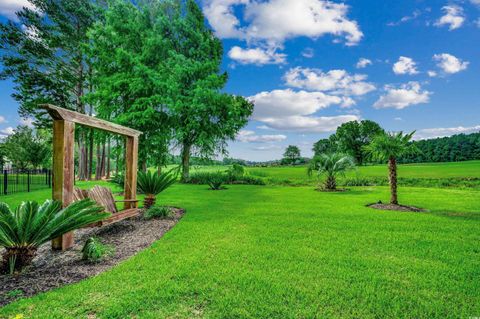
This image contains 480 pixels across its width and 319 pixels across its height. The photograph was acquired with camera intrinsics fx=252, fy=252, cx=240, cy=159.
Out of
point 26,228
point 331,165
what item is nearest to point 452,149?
point 331,165

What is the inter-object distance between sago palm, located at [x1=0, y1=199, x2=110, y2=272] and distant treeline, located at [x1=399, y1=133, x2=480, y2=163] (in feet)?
165

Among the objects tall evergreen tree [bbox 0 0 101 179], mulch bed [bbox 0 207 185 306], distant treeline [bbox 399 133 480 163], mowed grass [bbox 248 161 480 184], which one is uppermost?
tall evergreen tree [bbox 0 0 101 179]

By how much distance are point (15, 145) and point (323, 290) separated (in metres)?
44.3

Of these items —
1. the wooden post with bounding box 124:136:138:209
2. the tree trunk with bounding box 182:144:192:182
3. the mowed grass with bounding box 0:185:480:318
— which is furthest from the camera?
the tree trunk with bounding box 182:144:192:182

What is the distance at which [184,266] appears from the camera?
386cm

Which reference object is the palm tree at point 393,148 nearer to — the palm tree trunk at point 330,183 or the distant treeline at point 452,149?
the palm tree trunk at point 330,183

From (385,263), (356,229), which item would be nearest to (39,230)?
(385,263)

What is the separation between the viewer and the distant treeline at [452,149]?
45.3 metres

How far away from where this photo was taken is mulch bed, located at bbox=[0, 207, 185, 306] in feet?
10.7

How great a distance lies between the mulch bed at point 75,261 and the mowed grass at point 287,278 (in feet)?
0.97

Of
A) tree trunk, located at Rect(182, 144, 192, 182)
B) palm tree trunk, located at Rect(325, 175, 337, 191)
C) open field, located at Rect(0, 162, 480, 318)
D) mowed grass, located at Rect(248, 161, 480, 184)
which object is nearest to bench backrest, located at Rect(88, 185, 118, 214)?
open field, located at Rect(0, 162, 480, 318)

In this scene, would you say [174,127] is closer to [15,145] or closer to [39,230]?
[39,230]

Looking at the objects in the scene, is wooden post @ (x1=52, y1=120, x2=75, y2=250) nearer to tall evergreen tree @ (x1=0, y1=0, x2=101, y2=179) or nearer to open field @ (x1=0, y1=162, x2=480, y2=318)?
open field @ (x1=0, y1=162, x2=480, y2=318)

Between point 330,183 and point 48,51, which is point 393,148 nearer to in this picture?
point 330,183
